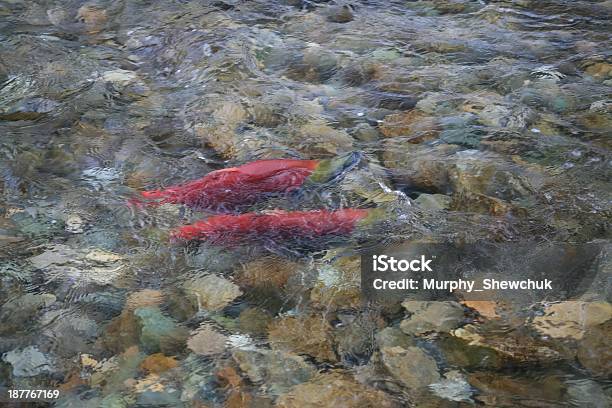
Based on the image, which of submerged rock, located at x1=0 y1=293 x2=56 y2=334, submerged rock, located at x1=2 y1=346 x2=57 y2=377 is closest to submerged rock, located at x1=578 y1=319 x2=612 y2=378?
submerged rock, located at x1=2 y1=346 x2=57 y2=377

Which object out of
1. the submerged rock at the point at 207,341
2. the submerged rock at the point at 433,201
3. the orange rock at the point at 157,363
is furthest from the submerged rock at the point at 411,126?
the orange rock at the point at 157,363

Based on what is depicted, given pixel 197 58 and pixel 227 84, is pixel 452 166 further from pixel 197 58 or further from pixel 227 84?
pixel 197 58

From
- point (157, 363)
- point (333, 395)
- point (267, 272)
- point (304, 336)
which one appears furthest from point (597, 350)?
point (157, 363)

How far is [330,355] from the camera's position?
352 cm

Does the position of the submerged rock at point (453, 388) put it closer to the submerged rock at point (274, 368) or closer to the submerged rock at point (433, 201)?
the submerged rock at point (274, 368)

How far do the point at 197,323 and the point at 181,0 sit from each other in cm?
460

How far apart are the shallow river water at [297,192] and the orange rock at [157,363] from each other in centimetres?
2

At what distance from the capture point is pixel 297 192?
468cm

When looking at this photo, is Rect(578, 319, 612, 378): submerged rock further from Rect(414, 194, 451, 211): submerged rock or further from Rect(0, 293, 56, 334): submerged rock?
Rect(0, 293, 56, 334): submerged rock

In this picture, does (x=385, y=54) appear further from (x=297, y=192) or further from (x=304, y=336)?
(x=304, y=336)

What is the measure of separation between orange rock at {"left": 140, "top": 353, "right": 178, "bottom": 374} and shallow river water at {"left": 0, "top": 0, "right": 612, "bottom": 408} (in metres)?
0.02

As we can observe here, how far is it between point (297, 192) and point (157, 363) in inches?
62.2

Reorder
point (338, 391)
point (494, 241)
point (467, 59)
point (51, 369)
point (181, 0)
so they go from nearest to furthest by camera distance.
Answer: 1. point (338, 391)
2. point (51, 369)
3. point (494, 241)
4. point (467, 59)
5. point (181, 0)

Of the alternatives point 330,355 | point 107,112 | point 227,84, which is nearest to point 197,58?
point 227,84
